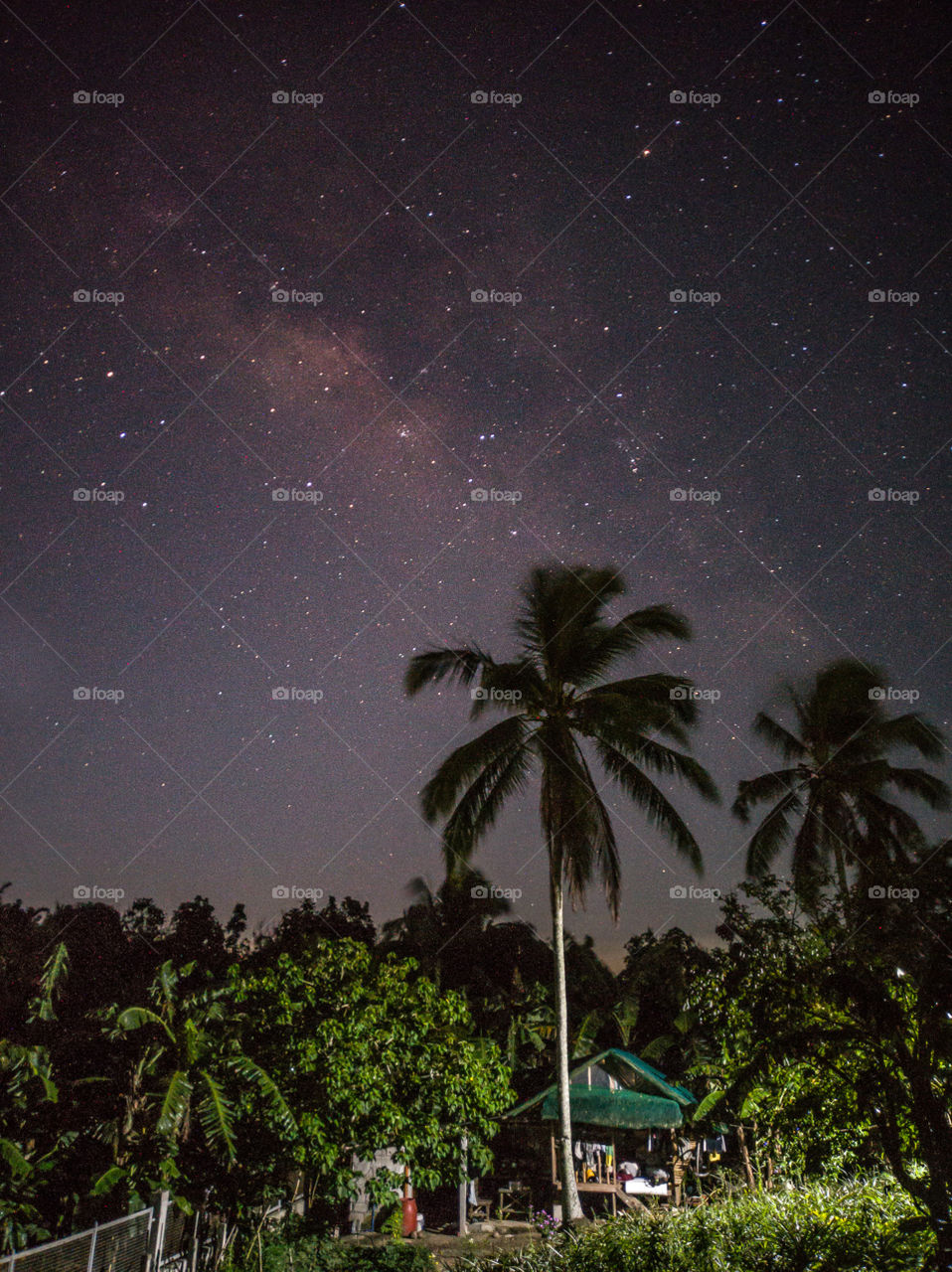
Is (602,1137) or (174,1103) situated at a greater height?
(174,1103)

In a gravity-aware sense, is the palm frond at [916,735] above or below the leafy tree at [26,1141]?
above

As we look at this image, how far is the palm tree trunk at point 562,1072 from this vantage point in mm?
12781

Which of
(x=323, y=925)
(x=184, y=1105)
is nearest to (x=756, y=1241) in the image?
(x=184, y=1105)

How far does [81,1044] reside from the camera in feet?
36.8

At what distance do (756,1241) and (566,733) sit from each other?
9.12m

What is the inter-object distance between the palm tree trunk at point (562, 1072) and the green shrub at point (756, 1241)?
4.46m

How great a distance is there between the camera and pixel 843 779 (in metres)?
18.8

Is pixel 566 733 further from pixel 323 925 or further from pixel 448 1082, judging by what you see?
pixel 323 925

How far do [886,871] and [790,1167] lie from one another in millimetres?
4187

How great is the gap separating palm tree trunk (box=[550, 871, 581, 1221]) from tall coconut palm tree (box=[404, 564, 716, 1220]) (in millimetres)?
31

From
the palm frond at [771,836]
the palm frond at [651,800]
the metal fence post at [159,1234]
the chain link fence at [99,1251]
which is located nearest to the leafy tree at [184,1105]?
the metal fence post at [159,1234]

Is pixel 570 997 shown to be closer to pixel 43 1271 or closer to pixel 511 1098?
pixel 511 1098

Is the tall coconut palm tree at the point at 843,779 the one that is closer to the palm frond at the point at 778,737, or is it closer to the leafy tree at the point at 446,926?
the palm frond at the point at 778,737

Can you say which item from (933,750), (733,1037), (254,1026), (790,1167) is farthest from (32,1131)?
(933,750)
